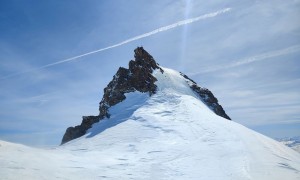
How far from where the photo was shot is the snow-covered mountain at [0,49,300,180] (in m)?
16.4

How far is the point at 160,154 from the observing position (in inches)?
855

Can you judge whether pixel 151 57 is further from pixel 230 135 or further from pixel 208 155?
pixel 208 155

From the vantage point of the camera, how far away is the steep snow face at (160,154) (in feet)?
53.4

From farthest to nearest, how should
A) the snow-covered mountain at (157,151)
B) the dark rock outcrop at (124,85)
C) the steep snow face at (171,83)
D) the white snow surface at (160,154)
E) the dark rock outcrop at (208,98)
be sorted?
the dark rock outcrop at (208,98) → the steep snow face at (171,83) → the dark rock outcrop at (124,85) → the snow-covered mountain at (157,151) → the white snow surface at (160,154)

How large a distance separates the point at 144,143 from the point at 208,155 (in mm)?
6469

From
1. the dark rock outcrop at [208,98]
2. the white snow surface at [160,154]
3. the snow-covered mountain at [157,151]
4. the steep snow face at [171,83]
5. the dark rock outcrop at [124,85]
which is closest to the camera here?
the white snow surface at [160,154]

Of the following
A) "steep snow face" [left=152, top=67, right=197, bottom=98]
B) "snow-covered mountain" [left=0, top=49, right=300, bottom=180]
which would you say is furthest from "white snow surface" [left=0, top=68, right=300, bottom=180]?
"steep snow face" [left=152, top=67, right=197, bottom=98]

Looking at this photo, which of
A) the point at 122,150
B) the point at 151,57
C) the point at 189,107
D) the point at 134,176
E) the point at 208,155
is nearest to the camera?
the point at 134,176

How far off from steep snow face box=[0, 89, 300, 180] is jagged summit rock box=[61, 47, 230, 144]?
704 centimetres

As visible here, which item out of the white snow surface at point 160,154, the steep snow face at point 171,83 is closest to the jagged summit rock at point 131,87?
the steep snow face at point 171,83

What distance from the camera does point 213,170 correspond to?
695 inches

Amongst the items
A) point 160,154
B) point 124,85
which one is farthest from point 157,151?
point 124,85

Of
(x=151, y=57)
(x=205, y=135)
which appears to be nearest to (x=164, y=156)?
(x=205, y=135)

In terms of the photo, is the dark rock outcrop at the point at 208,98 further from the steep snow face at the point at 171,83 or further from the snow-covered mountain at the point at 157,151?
the snow-covered mountain at the point at 157,151
